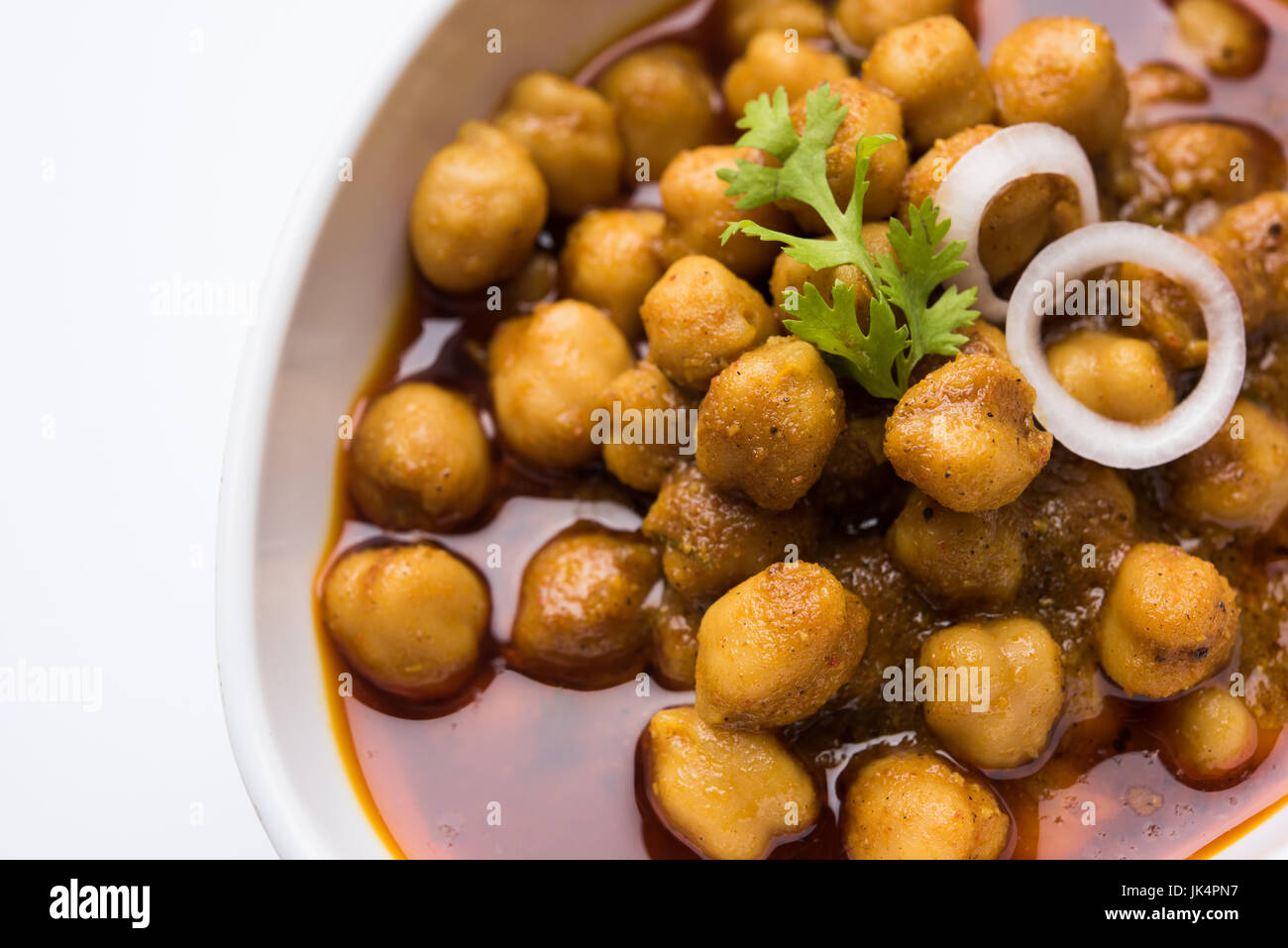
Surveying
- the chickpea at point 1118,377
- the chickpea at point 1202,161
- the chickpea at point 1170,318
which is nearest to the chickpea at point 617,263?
the chickpea at point 1118,377

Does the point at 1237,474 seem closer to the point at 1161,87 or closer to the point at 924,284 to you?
the point at 924,284

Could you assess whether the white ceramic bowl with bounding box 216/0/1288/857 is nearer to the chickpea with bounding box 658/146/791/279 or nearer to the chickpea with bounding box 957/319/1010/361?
the chickpea with bounding box 658/146/791/279

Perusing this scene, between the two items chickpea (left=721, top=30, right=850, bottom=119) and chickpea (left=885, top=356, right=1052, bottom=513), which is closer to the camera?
chickpea (left=885, top=356, right=1052, bottom=513)

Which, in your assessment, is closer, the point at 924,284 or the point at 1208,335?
the point at 924,284

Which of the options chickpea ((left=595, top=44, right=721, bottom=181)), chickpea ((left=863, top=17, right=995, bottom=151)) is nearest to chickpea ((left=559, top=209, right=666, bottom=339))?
chickpea ((left=595, top=44, right=721, bottom=181))

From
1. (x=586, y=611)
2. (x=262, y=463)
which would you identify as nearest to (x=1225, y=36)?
(x=586, y=611)
